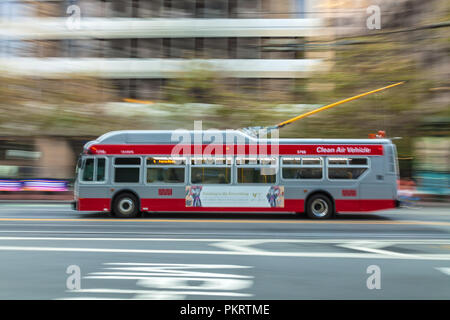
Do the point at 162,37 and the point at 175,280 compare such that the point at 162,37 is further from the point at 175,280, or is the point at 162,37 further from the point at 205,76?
the point at 175,280

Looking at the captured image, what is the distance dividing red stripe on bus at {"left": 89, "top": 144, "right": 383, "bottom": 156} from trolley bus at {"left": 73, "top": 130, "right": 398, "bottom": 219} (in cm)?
3

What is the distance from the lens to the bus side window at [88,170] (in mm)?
13781

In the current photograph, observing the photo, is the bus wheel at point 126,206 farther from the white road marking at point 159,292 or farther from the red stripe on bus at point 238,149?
the white road marking at point 159,292

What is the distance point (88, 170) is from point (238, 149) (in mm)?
4974

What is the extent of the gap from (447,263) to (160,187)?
8.90 m

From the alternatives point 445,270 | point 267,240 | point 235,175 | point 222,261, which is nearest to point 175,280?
point 222,261

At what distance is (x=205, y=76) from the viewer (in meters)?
25.0

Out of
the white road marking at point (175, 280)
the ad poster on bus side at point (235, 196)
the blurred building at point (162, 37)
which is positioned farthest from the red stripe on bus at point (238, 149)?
the blurred building at point (162, 37)

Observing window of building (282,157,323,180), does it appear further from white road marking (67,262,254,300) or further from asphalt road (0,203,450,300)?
white road marking (67,262,254,300)

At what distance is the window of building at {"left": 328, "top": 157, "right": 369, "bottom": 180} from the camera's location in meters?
13.5

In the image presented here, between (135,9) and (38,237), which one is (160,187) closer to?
(38,237)

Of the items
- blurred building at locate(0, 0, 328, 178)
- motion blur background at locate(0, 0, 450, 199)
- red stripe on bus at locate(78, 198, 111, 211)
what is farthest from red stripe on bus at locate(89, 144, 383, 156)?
blurred building at locate(0, 0, 328, 178)

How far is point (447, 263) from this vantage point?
6855 millimetres

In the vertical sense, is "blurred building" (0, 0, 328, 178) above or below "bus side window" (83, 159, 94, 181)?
above
